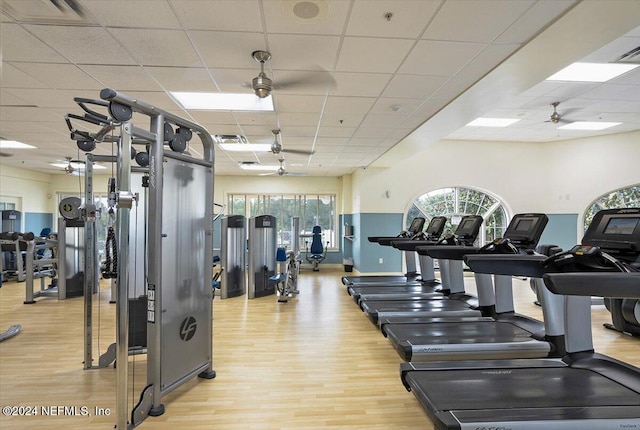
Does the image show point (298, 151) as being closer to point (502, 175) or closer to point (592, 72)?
point (592, 72)

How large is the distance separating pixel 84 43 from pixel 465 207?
27.1ft

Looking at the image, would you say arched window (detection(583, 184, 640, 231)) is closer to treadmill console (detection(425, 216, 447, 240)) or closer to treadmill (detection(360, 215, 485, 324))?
treadmill console (detection(425, 216, 447, 240))

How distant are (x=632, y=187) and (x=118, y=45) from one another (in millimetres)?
9358

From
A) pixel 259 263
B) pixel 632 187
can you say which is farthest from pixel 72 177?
pixel 632 187

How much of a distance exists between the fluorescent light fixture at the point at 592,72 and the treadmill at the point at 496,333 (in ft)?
6.34

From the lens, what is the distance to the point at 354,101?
397cm

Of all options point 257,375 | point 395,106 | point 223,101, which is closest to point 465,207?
point 395,106

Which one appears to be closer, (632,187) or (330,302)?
(330,302)

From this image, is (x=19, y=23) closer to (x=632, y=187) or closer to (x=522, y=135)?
(x=522, y=135)

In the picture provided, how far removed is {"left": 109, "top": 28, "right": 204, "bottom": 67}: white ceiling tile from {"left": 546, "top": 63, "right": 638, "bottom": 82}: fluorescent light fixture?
381cm

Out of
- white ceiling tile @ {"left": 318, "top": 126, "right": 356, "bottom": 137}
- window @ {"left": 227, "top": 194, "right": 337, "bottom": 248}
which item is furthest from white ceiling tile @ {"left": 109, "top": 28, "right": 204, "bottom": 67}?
window @ {"left": 227, "top": 194, "right": 337, "bottom": 248}

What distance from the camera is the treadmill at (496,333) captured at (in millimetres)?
2963

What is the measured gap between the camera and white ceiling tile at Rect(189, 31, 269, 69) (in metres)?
2.61

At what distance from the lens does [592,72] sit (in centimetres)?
399
